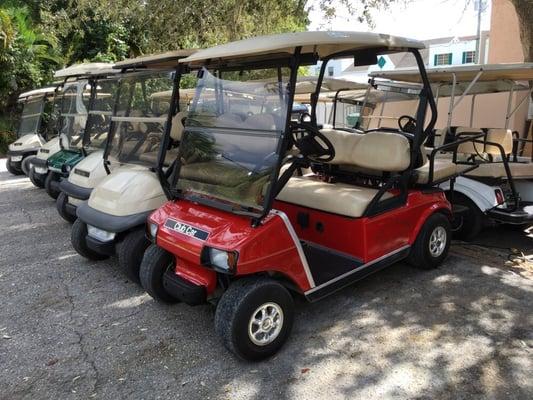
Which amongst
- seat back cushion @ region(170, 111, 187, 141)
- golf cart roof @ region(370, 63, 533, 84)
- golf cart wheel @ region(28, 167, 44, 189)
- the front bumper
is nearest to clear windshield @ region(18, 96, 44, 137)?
golf cart wheel @ region(28, 167, 44, 189)

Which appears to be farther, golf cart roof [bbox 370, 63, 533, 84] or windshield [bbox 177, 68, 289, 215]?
golf cart roof [bbox 370, 63, 533, 84]

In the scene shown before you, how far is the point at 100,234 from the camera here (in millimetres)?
3820

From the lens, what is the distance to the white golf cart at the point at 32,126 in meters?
8.22

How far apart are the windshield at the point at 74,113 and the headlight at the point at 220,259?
3.85m

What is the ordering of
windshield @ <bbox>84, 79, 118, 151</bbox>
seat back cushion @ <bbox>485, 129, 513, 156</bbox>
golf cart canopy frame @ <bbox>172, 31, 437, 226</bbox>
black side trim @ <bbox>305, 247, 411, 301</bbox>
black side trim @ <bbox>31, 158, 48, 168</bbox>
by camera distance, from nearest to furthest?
golf cart canopy frame @ <bbox>172, 31, 437, 226</bbox> → black side trim @ <bbox>305, 247, 411, 301</bbox> → windshield @ <bbox>84, 79, 118, 151</bbox> → seat back cushion @ <bbox>485, 129, 513, 156</bbox> → black side trim @ <bbox>31, 158, 48, 168</bbox>

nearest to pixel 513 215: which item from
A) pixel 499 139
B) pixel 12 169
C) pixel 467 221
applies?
pixel 467 221

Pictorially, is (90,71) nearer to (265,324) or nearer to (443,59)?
(265,324)

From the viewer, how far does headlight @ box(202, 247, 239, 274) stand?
2.54 meters

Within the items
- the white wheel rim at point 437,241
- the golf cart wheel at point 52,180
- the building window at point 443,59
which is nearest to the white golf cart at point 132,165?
the golf cart wheel at point 52,180

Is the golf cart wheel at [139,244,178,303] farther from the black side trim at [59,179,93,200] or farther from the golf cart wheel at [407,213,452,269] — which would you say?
the golf cart wheel at [407,213,452,269]

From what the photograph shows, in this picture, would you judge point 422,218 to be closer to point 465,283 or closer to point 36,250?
point 465,283

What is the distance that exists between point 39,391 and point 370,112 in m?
6.34

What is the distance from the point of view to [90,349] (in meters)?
2.99

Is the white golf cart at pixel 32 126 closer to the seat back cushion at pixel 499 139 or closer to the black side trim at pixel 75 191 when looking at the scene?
the black side trim at pixel 75 191
